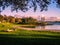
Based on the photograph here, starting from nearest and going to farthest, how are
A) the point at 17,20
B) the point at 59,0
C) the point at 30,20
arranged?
1. the point at 59,0
2. the point at 17,20
3. the point at 30,20

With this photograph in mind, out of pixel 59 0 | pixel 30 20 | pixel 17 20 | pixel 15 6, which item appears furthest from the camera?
pixel 30 20

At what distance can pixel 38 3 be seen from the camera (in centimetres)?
1267

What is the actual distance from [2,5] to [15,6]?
2.67ft

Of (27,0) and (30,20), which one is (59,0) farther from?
(30,20)

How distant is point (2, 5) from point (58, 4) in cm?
346

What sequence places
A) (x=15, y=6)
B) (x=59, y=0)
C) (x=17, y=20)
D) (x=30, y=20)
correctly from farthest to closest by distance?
1. (x=30, y=20)
2. (x=17, y=20)
3. (x=15, y=6)
4. (x=59, y=0)

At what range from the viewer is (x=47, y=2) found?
12.7m

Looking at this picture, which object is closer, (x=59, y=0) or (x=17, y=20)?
(x=59, y=0)
